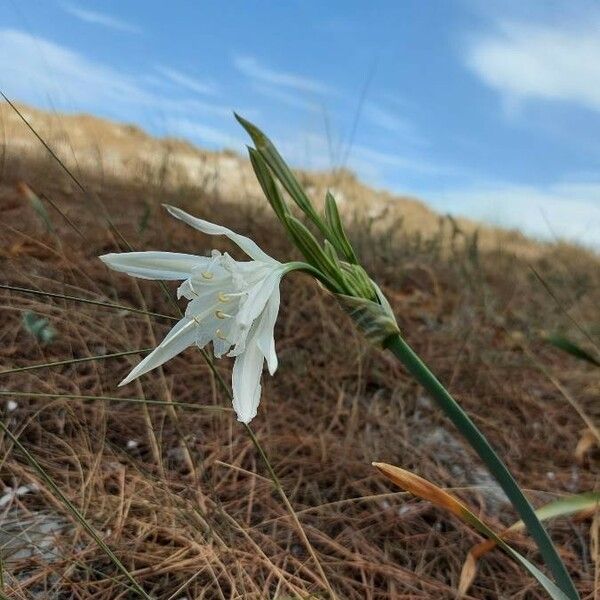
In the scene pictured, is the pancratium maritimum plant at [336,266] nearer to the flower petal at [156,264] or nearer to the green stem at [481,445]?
the green stem at [481,445]

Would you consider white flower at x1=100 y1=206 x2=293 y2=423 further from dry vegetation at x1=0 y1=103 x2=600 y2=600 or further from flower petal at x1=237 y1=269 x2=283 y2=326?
dry vegetation at x1=0 y1=103 x2=600 y2=600

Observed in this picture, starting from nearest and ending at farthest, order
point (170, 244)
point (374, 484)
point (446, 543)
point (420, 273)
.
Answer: point (446, 543), point (374, 484), point (170, 244), point (420, 273)

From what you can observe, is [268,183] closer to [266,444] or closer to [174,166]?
[266,444]

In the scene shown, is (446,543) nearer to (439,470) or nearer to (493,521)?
(493,521)

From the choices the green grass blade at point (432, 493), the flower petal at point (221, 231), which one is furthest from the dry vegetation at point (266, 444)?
the flower petal at point (221, 231)

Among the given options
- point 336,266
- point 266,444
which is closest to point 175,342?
point 336,266

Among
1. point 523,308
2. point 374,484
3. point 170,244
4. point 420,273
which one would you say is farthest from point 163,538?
point 523,308
